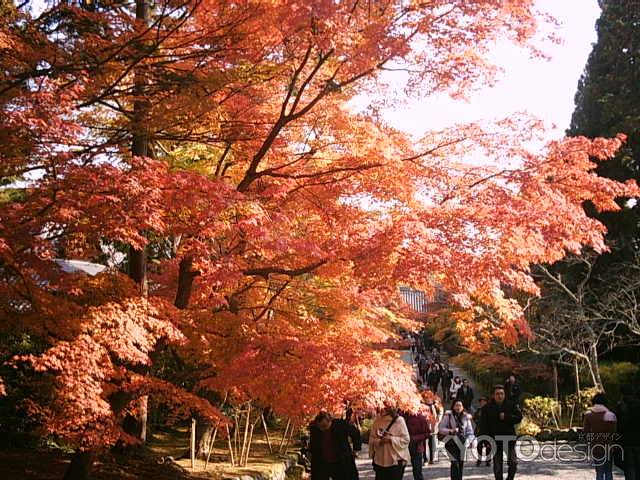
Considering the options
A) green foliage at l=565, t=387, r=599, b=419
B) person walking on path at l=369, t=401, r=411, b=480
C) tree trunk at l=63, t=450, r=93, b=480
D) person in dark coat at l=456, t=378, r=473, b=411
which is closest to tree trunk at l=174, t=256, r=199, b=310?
tree trunk at l=63, t=450, r=93, b=480

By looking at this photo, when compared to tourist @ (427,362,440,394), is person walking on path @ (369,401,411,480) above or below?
below

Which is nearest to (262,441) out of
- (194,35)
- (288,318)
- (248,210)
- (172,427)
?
(172,427)

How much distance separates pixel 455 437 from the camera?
9.22 meters

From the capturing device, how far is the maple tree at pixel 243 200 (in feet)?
20.6

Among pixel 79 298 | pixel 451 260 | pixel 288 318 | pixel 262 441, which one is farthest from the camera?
pixel 262 441

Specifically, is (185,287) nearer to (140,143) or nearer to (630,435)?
(140,143)

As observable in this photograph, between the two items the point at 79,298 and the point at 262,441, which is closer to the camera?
the point at 79,298

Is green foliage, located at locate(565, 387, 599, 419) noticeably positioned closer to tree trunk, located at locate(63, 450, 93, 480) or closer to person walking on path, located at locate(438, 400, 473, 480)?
person walking on path, located at locate(438, 400, 473, 480)

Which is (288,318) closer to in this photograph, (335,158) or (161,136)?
(335,158)

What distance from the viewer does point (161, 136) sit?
8.59 meters

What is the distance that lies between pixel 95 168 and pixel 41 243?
0.89 meters

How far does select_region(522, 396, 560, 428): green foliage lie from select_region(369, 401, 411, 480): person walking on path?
11.7m

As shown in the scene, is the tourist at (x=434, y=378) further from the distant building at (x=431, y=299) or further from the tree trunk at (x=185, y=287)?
the tree trunk at (x=185, y=287)

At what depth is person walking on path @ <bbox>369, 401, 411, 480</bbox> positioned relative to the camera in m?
7.55
